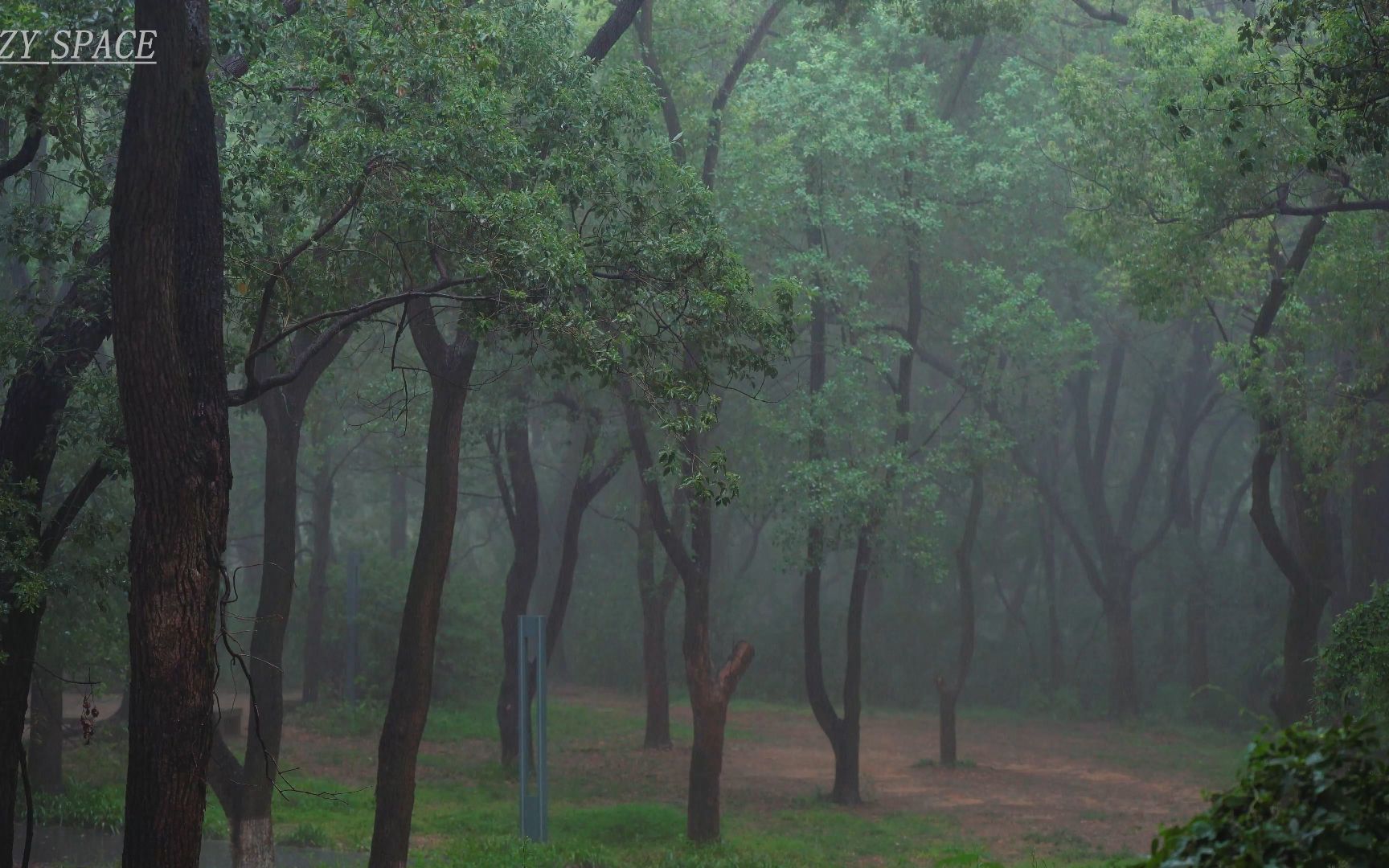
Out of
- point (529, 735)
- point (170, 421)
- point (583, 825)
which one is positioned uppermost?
point (170, 421)

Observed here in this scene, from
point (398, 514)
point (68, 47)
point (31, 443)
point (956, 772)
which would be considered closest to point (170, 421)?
point (31, 443)

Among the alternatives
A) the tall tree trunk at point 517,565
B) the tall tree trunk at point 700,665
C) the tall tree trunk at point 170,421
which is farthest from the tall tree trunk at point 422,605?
the tall tree trunk at point 517,565

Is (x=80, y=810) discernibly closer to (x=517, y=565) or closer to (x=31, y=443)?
(x=517, y=565)

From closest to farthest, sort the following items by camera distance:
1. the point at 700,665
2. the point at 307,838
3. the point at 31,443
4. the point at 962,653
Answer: the point at 31,443 → the point at 307,838 → the point at 700,665 → the point at 962,653

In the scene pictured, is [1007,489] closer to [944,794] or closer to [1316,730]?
[944,794]

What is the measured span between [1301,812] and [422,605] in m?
9.93

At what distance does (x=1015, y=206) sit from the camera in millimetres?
23969

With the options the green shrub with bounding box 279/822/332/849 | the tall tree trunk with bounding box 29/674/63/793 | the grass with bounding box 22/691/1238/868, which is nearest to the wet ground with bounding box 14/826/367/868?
the green shrub with bounding box 279/822/332/849

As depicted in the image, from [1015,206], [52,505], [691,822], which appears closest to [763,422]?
[691,822]

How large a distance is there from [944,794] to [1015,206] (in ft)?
33.8

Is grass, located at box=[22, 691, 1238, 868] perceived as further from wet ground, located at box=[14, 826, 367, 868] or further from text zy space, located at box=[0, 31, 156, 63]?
text zy space, located at box=[0, 31, 156, 63]

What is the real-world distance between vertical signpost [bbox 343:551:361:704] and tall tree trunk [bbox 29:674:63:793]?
9.60m

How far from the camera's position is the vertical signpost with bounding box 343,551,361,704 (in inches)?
1040

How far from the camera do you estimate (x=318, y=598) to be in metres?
27.5
